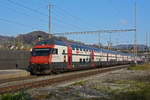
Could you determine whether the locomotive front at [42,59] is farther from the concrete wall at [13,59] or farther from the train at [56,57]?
the concrete wall at [13,59]

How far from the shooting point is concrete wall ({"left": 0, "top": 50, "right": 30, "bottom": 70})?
2755 centimetres

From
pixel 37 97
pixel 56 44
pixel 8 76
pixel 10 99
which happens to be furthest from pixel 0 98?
pixel 56 44

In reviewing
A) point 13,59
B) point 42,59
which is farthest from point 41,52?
point 13,59

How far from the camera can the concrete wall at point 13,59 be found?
90.4 feet

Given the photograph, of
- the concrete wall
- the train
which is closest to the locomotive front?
the train

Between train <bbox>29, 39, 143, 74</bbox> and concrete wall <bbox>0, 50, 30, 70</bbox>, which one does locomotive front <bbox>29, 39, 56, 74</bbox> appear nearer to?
train <bbox>29, 39, 143, 74</bbox>

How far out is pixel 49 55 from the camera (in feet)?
69.6

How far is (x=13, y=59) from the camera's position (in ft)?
96.5

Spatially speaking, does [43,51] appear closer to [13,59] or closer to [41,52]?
[41,52]

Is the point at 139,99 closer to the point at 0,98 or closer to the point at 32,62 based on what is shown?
the point at 0,98

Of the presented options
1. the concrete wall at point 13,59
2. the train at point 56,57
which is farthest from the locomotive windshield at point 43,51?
the concrete wall at point 13,59

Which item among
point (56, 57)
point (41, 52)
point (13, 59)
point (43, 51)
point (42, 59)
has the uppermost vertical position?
point (43, 51)

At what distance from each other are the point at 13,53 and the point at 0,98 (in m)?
22.1

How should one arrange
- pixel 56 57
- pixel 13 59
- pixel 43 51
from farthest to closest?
pixel 13 59 → pixel 56 57 → pixel 43 51
